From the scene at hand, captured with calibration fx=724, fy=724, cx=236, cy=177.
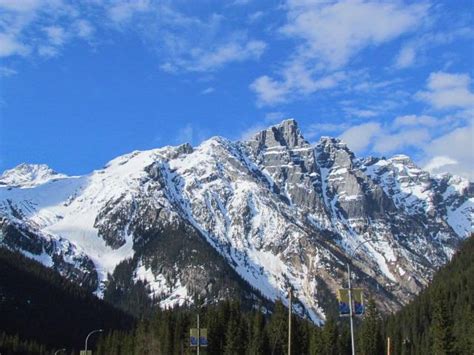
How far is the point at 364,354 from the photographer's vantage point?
146500 millimetres

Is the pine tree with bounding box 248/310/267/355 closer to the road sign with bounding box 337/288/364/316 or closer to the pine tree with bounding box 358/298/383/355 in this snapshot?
the pine tree with bounding box 358/298/383/355

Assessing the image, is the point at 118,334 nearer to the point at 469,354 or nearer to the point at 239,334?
the point at 239,334

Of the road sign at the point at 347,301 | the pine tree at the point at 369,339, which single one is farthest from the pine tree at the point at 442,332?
the road sign at the point at 347,301

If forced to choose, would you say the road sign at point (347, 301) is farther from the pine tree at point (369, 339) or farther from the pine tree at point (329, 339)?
the pine tree at point (369, 339)

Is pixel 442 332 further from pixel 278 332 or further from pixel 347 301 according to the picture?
pixel 347 301

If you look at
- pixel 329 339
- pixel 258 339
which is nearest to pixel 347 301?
pixel 258 339

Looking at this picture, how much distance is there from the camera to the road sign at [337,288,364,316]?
175 ft

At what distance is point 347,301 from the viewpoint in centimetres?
5350

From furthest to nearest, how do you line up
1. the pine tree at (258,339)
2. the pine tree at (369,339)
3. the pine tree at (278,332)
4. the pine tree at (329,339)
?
the pine tree at (369,339) → the pine tree at (329,339) → the pine tree at (278,332) → the pine tree at (258,339)

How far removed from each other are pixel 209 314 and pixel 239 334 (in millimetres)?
12671

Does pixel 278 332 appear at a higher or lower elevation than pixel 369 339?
higher

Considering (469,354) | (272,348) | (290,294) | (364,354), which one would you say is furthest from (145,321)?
(290,294)

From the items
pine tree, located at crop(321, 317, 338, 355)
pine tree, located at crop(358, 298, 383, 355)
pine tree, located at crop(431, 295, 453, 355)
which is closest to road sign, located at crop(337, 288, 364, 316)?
pine tree, located at crop(431, 295, 453, 355)

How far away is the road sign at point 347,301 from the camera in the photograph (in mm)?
53438
